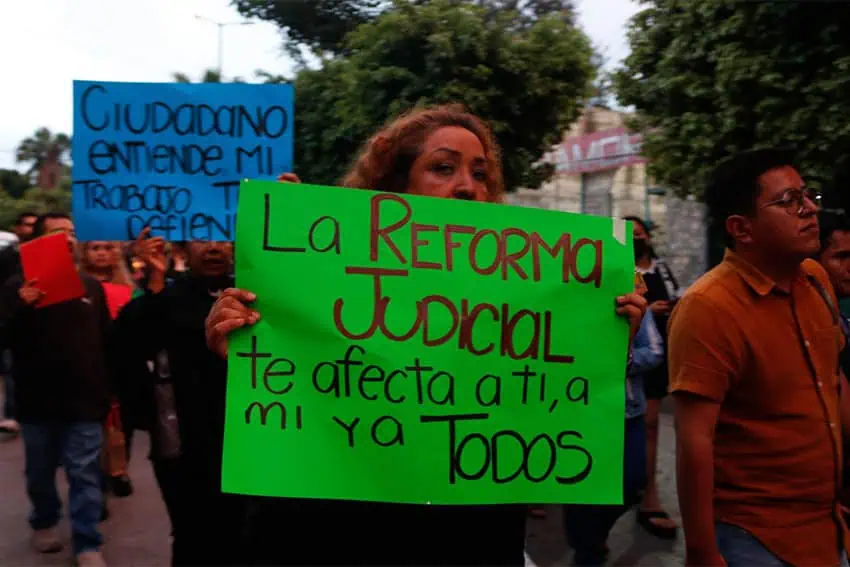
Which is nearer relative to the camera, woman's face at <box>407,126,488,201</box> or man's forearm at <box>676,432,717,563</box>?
woman's face at <box>407,126,488,201</box>

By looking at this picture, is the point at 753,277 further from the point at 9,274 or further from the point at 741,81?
the point at 9,274

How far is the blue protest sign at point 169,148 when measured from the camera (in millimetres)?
3650

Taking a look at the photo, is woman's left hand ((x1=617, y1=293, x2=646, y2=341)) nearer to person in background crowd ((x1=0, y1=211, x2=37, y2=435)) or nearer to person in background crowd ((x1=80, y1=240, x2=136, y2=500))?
person in background crowd ((x1=80, y1=240, x2=136, y2=500))

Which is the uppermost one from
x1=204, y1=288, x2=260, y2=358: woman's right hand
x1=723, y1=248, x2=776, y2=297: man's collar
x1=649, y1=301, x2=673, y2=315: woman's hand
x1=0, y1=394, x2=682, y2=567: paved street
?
x1=723, y1=248, x2=776, y2=297: man's collar

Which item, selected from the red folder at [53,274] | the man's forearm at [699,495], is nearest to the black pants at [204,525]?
the red folder at [53,274]

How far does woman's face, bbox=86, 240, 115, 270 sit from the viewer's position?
5.50 m

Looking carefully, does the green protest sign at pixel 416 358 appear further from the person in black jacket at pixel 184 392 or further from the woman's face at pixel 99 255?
the woman's face at pixel 99 255

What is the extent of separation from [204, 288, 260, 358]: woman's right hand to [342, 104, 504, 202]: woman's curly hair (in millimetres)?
512

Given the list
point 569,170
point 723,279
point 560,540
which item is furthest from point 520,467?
point 569,170

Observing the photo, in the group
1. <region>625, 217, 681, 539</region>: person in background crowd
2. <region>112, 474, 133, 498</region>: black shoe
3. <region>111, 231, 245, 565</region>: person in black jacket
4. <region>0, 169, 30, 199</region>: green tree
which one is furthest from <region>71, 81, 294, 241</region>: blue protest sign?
<region>0, 169, 30, 199</region>: green tree

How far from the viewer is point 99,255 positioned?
217 inches

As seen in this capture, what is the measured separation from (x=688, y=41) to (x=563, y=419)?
660cm

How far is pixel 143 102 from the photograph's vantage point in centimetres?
371

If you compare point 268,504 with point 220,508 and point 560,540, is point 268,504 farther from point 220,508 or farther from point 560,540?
point 560,540
